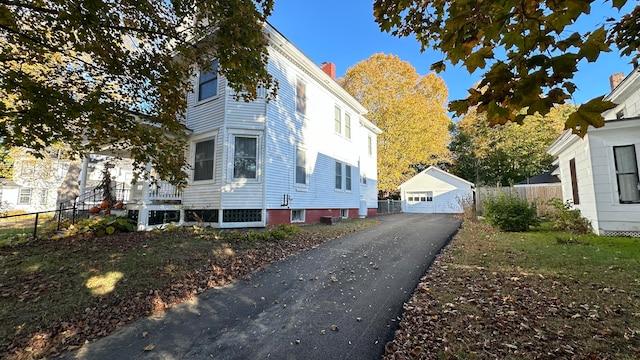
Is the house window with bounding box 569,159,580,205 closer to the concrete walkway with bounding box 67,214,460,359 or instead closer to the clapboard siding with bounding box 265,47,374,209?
the concrete walkway with bounding box 67,214,460,359

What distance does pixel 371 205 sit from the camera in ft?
67.3

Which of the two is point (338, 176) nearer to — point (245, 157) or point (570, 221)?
point (245, 157)

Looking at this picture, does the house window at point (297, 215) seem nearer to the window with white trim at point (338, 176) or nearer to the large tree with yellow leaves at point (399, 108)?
the window with white trim at point (338, 176)

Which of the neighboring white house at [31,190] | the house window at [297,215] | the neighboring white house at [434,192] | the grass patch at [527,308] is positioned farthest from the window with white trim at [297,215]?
the neighboring white house at [31,190]

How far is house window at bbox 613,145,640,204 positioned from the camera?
8414mm

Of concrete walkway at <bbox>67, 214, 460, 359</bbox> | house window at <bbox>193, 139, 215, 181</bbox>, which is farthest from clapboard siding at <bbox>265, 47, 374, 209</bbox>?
concrete walkway at <bbox>67, 214, 460, 359</bbox>

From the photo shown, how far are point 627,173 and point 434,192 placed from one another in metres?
18.7

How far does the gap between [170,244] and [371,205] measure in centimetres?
1584

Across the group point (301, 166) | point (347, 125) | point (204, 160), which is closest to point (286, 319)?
point (204, 160)

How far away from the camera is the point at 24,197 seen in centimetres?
2330

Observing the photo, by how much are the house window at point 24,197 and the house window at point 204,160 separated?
78.5ft

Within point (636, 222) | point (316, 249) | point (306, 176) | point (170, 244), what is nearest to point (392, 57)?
point (306, 176)

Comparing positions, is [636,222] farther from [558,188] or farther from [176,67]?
[176,67]

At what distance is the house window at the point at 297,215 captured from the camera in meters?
12.0
